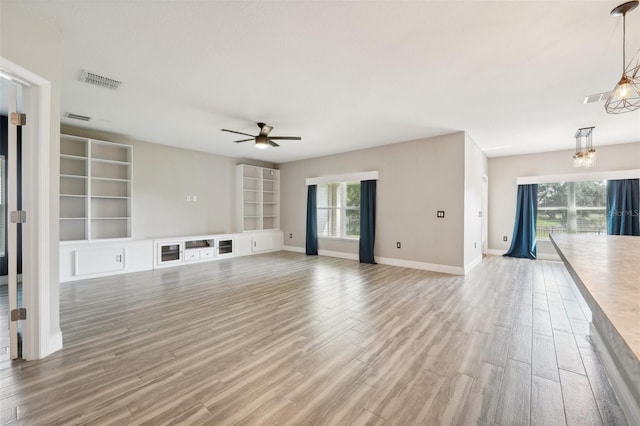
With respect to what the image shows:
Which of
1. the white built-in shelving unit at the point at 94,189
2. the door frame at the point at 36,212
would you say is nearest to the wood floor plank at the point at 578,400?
the door frame at the point at 36,212

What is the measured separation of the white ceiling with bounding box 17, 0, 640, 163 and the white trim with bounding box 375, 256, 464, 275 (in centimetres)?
255

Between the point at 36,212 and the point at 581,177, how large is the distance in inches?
357

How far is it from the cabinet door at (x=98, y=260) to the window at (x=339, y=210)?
444cm

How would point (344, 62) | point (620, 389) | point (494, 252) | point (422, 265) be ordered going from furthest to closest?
1. point (494, 252)
2. point (422, 265)
3. point (344, 62)
4. point (620, 389)

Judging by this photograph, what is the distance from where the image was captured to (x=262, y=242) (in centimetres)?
768

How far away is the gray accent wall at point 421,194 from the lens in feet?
16.8

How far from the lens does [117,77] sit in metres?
3.03

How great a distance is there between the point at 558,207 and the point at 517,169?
1271mm

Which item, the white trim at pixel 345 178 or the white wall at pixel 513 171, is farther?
the white trim at pixel 345 178

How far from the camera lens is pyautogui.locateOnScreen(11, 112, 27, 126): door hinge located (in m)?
2.17

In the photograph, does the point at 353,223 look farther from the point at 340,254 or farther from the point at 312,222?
the point at 312,222

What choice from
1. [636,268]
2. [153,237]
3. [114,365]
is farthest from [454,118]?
[153,237]

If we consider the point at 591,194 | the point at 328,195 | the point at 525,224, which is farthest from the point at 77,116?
the point at 591,194

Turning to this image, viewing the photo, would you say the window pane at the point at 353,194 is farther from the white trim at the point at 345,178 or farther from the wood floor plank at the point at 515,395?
the wood floor plank at the point at 515,395
